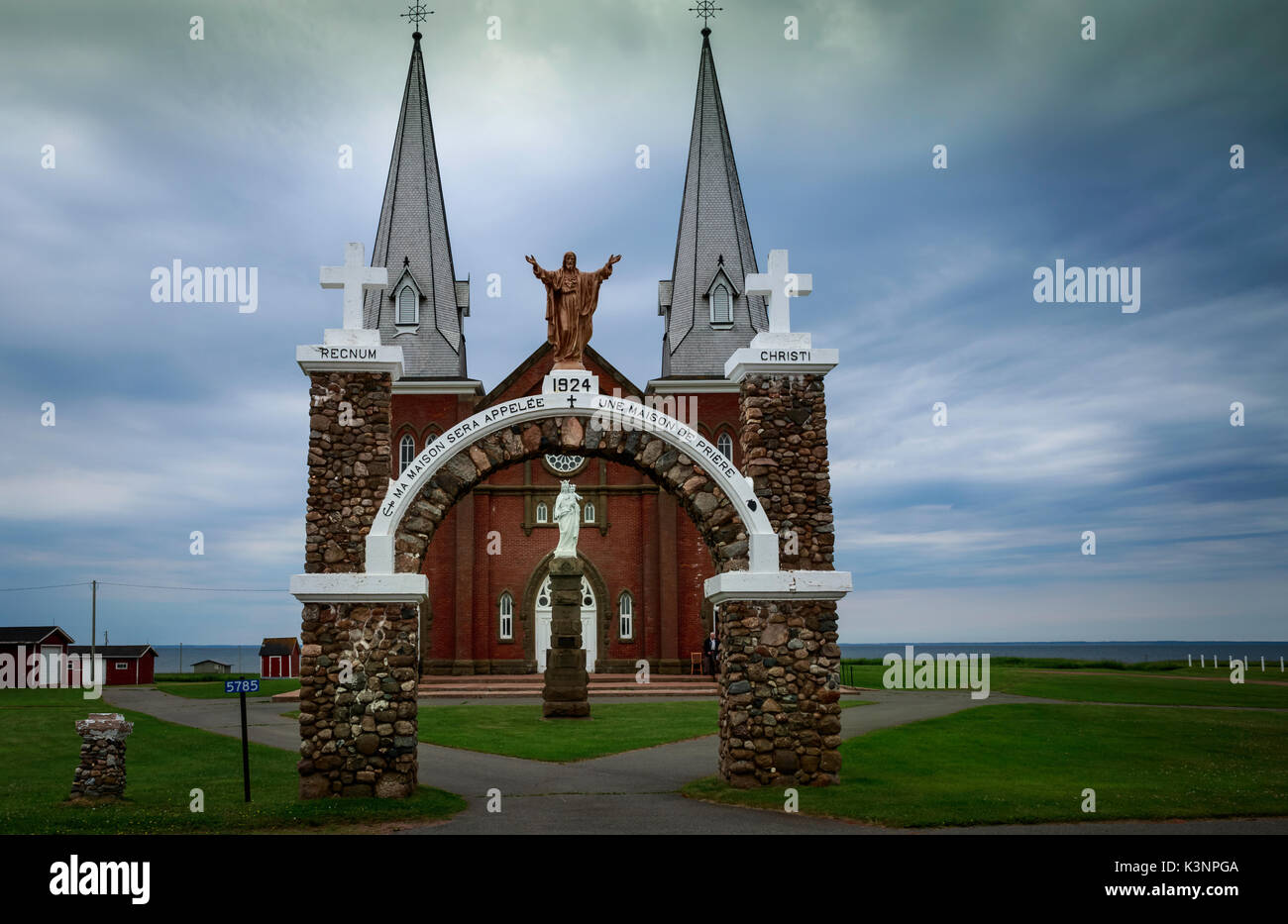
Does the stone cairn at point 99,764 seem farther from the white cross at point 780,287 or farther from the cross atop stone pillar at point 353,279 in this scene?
the white cross at point 780,287

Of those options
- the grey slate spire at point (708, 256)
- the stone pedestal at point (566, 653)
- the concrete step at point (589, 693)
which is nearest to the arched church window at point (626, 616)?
the concrete step at point (589, 693)

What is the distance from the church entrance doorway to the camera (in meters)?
36.6

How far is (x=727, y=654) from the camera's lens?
13945 mm

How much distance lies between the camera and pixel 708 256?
38.5m

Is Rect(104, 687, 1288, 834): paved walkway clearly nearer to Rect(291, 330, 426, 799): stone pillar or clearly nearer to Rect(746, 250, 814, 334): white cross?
Rect(291, 330, 426, 799): stone pillar

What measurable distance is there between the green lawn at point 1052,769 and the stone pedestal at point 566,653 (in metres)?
7.03

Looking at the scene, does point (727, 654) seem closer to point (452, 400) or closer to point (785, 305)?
point (785, 305)

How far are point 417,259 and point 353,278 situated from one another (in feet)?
83.6

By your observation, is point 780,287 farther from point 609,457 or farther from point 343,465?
point 343,465

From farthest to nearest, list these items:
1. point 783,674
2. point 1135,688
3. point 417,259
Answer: point 417,259 < point 1135,688 < point 783,674

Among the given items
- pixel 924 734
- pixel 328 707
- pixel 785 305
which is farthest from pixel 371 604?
pixel 924 734

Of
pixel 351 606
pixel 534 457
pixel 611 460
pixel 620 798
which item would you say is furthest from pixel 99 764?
pixel 611 460

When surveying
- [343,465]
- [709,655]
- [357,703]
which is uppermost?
[343,465]

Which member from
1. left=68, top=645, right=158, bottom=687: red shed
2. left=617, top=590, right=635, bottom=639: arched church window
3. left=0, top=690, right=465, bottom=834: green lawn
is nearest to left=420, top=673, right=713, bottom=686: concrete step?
left=617, top=590, right=635, bottom=639: arched church window
